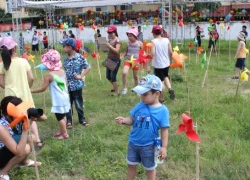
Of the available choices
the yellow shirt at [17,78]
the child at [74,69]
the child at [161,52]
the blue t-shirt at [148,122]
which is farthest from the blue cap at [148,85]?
the child at [161,52]

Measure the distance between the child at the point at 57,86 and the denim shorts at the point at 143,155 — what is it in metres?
1.61

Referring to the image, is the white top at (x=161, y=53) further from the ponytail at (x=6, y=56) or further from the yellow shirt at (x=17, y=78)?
the ponytail at (x=6, y=56)

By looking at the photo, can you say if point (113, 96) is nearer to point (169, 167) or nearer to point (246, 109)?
point (246, 109)

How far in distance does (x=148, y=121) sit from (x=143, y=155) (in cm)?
31

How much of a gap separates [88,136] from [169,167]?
1.32 m

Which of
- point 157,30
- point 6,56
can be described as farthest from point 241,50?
point 6,56

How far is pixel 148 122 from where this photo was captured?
293cm

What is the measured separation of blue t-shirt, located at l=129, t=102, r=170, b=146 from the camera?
2920mm

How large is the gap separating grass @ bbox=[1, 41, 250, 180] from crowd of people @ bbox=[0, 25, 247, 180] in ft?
0.82

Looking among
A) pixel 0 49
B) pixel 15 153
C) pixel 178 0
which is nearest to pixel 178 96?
pixel 0 49

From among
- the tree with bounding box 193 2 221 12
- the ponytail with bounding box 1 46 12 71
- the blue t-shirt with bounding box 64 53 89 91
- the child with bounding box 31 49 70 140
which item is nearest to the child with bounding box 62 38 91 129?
the blue t-shirt with bounding box 64 53 89 91

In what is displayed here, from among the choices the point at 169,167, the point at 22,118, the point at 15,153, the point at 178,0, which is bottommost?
the point at 169,167

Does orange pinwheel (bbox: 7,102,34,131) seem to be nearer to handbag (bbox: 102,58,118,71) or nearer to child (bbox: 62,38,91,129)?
child (bbox: 62,38,91,129)

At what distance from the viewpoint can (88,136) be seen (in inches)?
180
